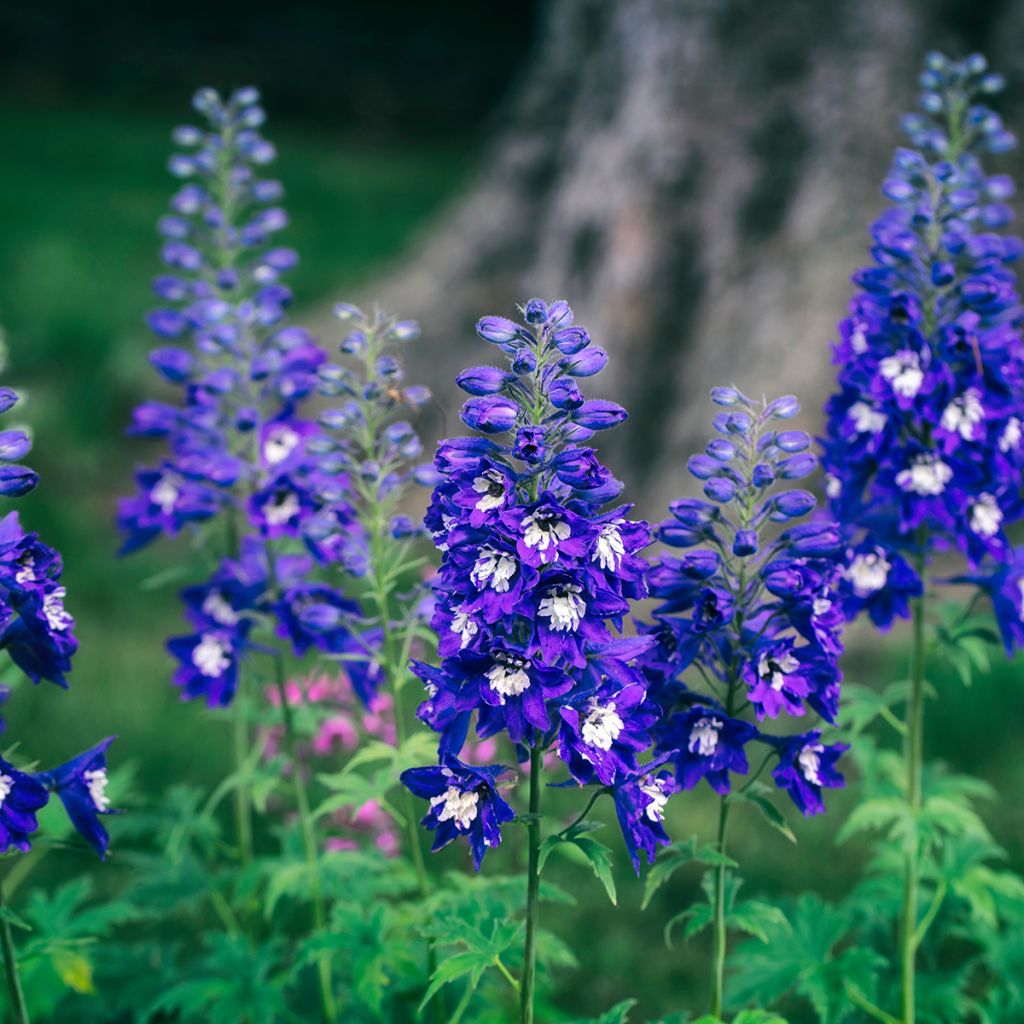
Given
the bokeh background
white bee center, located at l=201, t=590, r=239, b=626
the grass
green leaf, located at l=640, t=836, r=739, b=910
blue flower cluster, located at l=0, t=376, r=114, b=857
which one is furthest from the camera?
the grass

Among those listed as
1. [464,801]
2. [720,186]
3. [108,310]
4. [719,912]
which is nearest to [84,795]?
[464,801]

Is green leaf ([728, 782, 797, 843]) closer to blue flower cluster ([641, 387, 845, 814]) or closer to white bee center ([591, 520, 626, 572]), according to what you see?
blue flower cluster ([641, 387, 845, 814])

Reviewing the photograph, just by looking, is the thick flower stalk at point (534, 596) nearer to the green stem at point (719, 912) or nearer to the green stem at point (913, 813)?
the green stem at point (719, 912)

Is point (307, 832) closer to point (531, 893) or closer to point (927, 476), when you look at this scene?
point (531, 893)

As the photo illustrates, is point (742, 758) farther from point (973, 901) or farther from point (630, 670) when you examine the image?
point (973, 901)

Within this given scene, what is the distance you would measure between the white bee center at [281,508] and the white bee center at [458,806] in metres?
1.09

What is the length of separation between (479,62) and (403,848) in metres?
13.1

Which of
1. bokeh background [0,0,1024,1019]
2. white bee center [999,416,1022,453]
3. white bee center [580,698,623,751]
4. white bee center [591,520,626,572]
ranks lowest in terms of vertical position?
white bee center [580,698,623,751]

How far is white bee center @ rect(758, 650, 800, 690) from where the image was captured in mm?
2543

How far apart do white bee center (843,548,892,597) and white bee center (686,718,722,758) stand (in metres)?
0.61

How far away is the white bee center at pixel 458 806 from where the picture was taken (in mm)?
2350

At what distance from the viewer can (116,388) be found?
815 centimetres

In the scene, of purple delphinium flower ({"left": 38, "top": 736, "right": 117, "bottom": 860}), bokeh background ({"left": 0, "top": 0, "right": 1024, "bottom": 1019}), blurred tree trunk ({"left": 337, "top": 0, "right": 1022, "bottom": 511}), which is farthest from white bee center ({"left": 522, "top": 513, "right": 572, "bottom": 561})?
blurred tree trunk ({"left": 337, "top": 0, "right": 1022, "bottom": 511})

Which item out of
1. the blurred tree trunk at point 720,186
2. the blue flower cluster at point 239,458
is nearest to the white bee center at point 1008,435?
the blue flower cluster at point 239,458
